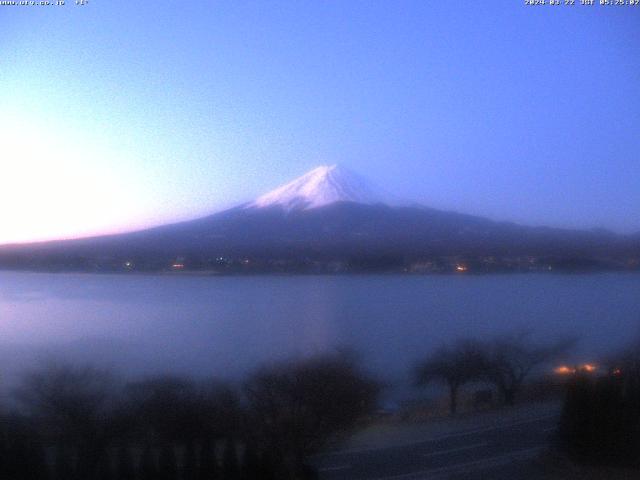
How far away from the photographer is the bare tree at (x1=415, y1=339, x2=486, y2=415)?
345 centimetres

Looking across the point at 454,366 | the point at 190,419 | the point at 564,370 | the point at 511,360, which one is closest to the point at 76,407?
the point at 190,419

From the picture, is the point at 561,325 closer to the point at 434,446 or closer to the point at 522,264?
the point at 522,264

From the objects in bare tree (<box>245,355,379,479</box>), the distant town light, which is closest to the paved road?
bare tree (<box>245,355,379,479</box>)

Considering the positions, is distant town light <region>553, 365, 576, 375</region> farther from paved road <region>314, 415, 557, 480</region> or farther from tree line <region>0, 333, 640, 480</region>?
tree line <region>0, 333, 640, 480</region>

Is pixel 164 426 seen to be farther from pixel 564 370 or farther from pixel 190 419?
pixel 564 370

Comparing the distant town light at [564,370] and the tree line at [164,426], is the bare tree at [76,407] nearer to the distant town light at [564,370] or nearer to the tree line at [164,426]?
the tree line at [164,426]

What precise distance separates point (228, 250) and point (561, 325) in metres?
1.90

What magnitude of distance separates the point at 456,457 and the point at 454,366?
0.45m

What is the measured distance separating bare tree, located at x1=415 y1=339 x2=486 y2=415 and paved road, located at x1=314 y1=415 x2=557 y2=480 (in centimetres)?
21

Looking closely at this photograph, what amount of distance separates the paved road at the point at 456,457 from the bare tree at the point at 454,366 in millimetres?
209

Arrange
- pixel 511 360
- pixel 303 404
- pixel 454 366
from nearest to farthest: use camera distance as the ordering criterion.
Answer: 1. pixel 303 404
2. pixel 454 366
3. pixel 511 360

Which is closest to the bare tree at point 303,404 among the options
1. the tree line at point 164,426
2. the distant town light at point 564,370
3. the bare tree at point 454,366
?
the tree line at point 164,426

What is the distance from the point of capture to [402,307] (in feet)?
11.9

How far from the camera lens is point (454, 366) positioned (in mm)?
3477
